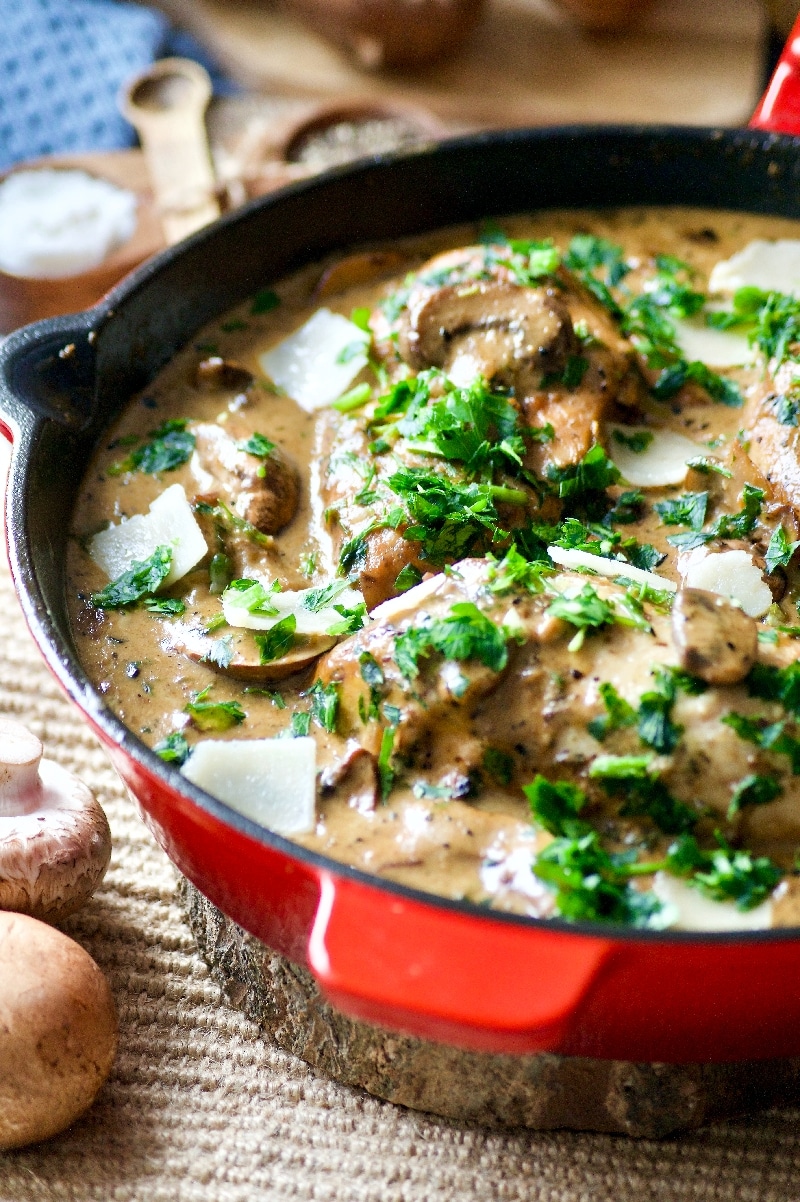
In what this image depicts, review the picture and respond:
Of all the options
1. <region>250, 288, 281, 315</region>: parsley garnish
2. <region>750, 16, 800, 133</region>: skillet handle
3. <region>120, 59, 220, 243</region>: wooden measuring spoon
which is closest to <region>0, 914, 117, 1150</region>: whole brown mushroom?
<region>250, 288, 281, 315</region>: parsley garnish

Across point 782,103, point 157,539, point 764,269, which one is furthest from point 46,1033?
point 782,103

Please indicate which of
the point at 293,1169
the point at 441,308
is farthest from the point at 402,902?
the point at 441,308

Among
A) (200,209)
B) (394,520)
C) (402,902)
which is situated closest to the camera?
(402,902)

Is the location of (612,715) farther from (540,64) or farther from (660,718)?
(540,64)

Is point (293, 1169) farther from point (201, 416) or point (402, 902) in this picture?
point (201, 416)

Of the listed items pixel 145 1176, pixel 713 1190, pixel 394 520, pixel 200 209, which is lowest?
pixel 145 1176

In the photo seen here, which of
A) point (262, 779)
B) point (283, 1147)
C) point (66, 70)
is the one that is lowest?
point (283, 1147)

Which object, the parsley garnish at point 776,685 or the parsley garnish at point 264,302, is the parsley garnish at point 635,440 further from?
the parsley garnish at point 264,302
